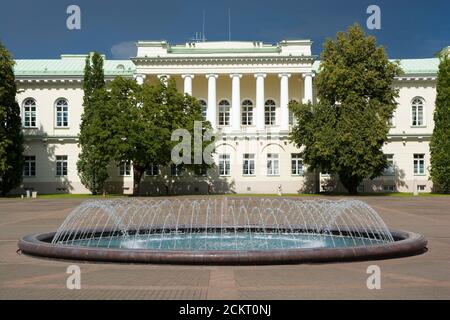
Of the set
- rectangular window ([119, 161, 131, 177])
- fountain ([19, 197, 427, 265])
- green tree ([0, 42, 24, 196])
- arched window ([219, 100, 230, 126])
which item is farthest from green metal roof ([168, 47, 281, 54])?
fountain ([19, 197, 427, 265])

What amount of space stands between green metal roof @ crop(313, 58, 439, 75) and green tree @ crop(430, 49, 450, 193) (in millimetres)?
6297

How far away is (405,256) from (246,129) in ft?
150

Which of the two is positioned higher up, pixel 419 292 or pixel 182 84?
pixel 182 84

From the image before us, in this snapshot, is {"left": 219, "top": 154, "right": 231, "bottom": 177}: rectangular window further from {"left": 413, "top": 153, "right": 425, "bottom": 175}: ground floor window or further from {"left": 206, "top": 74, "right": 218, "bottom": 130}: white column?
{"left": 413, "top": 153, "right": 425, "bottom": 175}: ground floor window

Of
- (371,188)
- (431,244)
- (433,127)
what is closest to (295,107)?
(371,188)

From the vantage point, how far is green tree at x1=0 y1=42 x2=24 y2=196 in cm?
4978

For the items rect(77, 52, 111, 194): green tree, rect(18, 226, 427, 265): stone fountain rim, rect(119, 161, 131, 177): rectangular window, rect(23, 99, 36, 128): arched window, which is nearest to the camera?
rect(18, 226, 427, 265): stone fountain rim

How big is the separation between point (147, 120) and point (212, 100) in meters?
11.0

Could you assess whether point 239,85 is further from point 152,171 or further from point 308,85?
point 152,171

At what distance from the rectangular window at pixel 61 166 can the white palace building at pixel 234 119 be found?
108 millimetres

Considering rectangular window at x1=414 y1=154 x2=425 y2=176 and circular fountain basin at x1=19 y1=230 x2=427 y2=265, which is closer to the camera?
circular fountain basin at x1=19 y1=230 x2=427 y2=265

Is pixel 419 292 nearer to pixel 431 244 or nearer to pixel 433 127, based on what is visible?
pixel 431 244

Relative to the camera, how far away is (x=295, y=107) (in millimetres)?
50375

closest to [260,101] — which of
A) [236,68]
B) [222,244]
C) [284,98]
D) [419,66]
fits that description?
[284,98]
